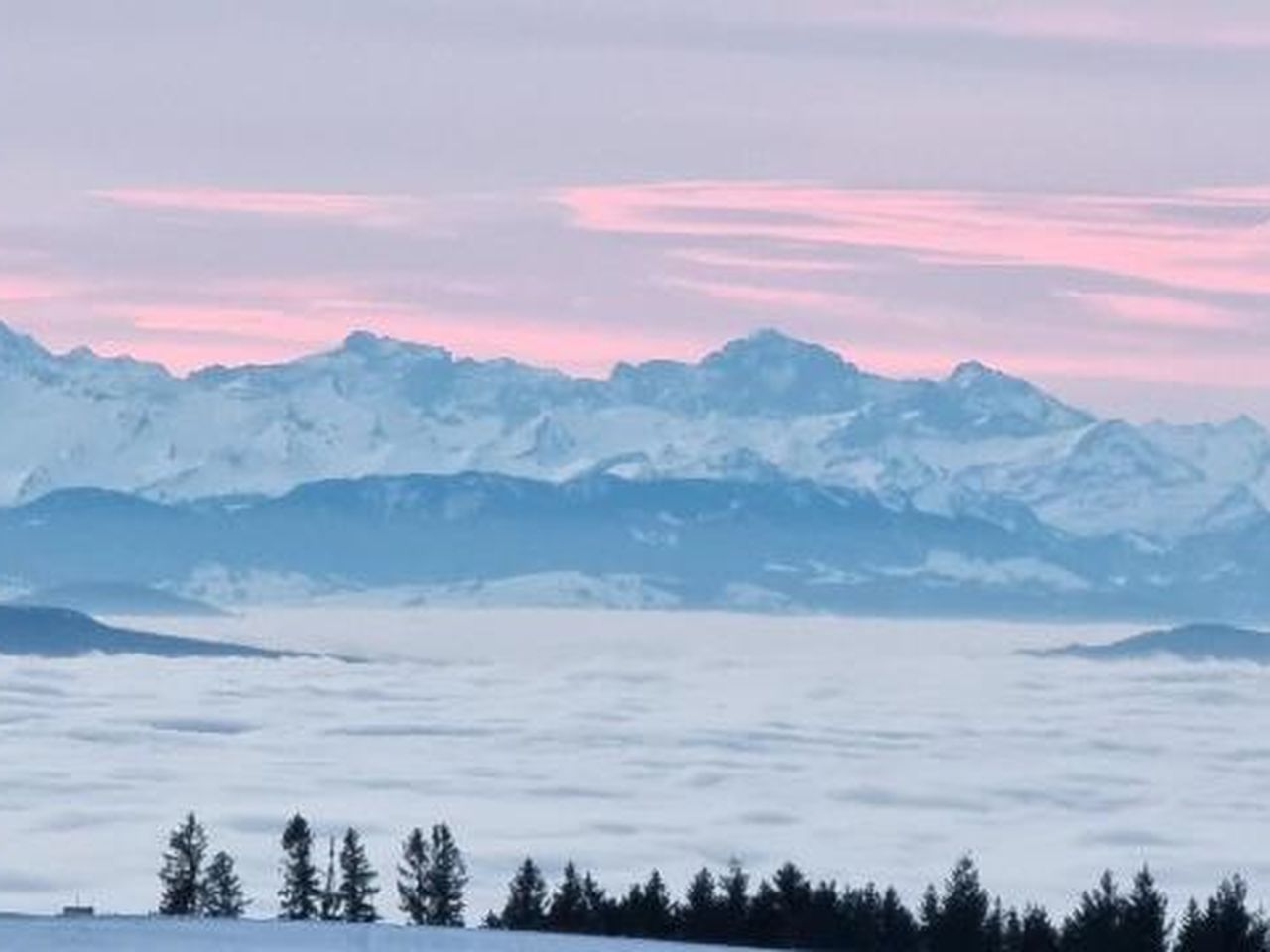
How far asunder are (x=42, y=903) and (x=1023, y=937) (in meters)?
86.8

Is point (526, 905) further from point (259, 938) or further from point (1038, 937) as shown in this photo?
point (259, 938)

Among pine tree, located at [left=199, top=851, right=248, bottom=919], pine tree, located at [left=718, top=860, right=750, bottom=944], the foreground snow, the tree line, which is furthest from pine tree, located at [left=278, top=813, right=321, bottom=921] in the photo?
the foreground snow

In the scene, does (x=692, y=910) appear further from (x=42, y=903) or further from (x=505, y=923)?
(x=42, y=903)

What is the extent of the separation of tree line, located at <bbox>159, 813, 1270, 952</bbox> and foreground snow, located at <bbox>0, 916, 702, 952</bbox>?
57.3 feet

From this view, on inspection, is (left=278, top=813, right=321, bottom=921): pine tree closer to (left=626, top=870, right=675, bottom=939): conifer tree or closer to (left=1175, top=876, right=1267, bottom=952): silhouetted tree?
(left=626, top=870, right=675, bottom=939): conifer tree

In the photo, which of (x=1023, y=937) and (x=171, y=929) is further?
(x=1023, y=937)

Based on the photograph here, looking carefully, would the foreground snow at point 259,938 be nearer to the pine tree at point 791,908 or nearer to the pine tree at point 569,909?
the pine tree at point 791,908

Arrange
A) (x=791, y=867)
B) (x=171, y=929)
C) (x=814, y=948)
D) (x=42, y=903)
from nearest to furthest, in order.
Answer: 1. (x=171, y=929)
2. (x=814, y=948)
3. (x=791, y=867)
4. (x=42, y=903)

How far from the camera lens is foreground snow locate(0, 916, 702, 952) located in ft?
277

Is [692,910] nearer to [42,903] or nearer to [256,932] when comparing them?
[256,932]

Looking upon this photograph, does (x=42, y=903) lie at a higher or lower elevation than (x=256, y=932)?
higher

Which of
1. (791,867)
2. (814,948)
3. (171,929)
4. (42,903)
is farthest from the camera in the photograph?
(42,903)

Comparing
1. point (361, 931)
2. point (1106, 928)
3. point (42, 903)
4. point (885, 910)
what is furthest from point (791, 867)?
point (42, 903)

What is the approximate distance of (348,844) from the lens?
121 metres
